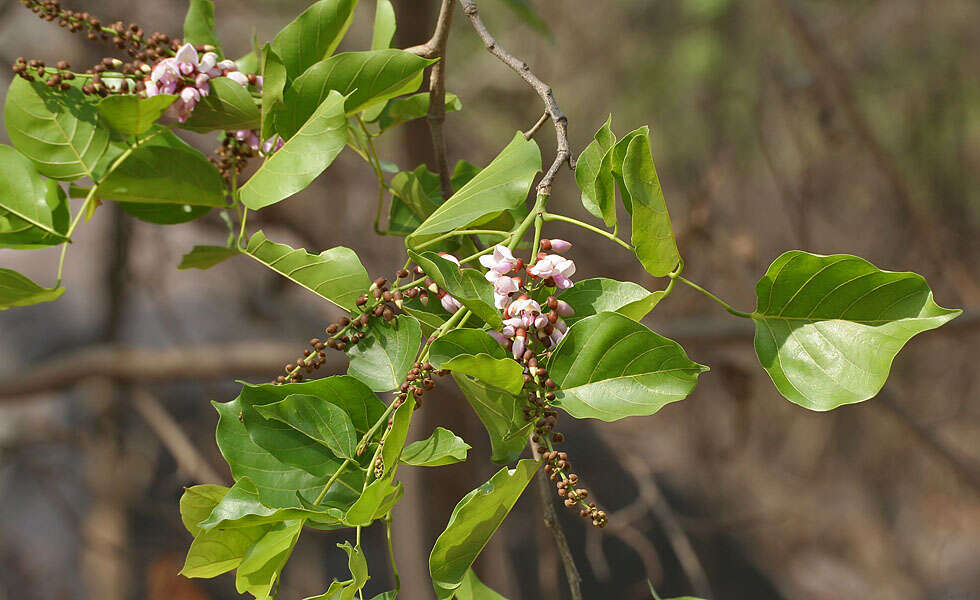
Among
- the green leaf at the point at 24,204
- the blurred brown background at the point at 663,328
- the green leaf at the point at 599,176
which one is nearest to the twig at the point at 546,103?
the green leaf at the point at 599,176

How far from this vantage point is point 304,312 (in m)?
1.74

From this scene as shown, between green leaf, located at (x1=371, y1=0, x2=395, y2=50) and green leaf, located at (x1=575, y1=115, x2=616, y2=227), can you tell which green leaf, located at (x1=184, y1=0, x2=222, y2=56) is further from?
green leaf, located at (x1=575, y1=115, x2=616, y2=227)

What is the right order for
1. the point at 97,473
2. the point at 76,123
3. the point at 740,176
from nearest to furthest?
the point at 76,123 < the point at 97,473 < the point at 740,176

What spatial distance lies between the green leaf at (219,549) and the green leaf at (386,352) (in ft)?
0.22

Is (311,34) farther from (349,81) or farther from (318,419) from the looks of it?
(318,419)

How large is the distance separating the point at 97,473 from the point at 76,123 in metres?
1.20

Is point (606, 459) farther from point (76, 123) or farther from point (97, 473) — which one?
point (76, 123)

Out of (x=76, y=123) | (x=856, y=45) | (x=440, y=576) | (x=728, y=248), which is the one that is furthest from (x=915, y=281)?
(x=856, y=45)

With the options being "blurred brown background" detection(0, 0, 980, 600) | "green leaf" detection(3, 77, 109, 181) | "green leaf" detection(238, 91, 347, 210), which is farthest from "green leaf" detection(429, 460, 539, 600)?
"blurred brown background" detection(0, 0, 980, 600)

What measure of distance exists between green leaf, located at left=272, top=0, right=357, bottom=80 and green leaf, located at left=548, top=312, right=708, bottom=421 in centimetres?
20

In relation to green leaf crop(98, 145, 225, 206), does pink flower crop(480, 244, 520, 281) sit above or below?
below

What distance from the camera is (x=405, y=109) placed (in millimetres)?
445

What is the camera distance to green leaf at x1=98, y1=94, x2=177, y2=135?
0.32m

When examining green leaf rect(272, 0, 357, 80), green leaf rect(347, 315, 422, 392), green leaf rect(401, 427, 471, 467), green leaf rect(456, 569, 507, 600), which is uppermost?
green leaf rect(272, 0, 357, 80)
